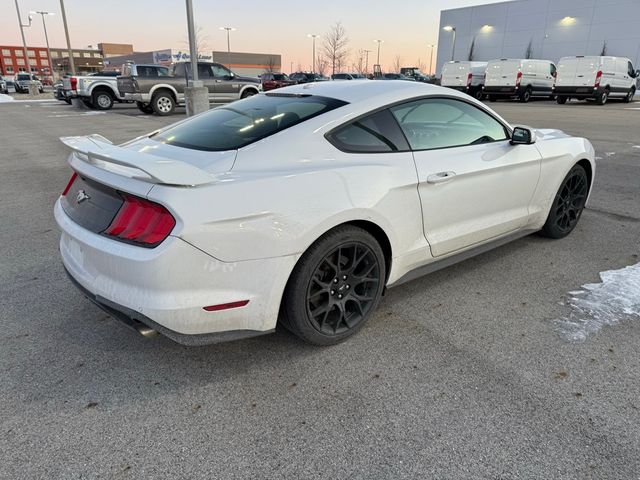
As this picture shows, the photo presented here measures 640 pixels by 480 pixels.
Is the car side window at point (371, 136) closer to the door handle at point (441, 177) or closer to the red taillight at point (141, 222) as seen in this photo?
the door handle at point (441, 177)

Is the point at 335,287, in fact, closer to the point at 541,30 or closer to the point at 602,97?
the point at 602,97

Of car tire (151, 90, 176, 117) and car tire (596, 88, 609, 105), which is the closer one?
car tire (151, 90, 176, 117)

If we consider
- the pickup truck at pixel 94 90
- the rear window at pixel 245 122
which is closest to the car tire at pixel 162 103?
the pickup truck at pixel 94 90

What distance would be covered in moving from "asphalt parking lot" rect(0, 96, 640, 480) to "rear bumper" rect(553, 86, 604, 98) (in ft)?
75.4

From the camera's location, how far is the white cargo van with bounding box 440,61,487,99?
1065 inches

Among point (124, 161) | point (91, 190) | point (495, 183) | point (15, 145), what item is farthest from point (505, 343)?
point (15, 145)

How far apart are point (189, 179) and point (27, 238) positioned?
3.40m

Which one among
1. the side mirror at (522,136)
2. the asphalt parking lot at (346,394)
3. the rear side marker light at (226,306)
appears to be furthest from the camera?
the side mirror at (522,136)

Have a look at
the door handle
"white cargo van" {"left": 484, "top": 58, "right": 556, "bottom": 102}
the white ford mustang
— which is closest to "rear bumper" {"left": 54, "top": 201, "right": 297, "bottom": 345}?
the white ford mustang

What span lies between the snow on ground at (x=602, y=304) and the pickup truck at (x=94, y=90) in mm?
20598

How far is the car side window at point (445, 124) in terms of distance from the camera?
3059 mm

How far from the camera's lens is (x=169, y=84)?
59.5ft

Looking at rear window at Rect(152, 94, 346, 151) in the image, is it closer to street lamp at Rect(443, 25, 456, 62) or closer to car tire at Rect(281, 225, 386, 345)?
car tire at Rect(281, 225, 386, 345)

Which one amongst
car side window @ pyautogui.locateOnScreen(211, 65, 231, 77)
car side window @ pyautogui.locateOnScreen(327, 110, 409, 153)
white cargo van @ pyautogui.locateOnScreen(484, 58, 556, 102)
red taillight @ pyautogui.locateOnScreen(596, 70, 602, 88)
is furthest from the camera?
white cargo van @ pyautogui.locateOnScreen(484, 58, 556, 102)
